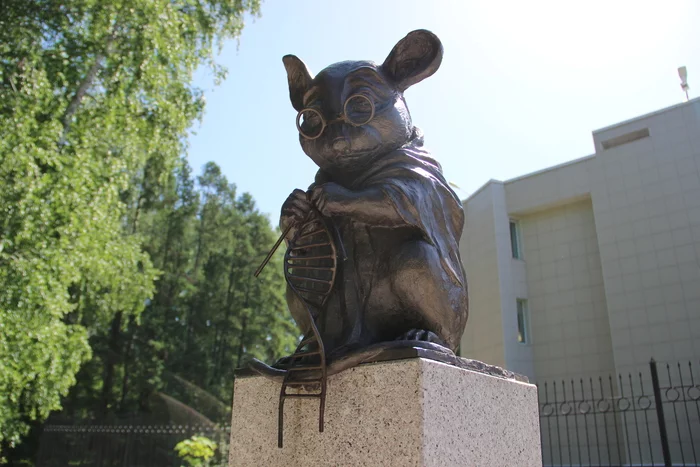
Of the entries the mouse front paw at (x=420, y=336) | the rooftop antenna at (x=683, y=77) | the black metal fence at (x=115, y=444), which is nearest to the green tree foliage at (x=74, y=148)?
the black metal fence at (x=115, y=444)

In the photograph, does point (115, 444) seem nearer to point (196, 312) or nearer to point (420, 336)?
point (196, 312)

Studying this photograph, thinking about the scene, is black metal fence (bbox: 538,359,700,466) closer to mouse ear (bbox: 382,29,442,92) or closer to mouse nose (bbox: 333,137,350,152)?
mouse ear (bbox: 382,29,442,92)

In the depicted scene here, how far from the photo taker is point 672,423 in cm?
1411

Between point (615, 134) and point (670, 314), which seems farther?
point (615, 134)

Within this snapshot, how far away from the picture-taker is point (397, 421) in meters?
2.32

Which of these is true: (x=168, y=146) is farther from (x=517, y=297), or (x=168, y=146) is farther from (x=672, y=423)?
(x=672, y=423)

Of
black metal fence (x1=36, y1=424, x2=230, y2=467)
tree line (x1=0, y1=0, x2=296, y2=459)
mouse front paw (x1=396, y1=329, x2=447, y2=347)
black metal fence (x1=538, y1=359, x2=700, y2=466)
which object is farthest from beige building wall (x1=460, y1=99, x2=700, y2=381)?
mouse front paw (x1=396, y1=329, x2=447, y2=347)

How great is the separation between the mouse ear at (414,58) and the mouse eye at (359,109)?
0.95 ft

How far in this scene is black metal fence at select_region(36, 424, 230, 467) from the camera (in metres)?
15.7

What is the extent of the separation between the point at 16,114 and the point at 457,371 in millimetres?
9928

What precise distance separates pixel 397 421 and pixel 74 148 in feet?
36.3

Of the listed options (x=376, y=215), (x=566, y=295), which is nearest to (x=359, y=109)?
(x=376, y=215)

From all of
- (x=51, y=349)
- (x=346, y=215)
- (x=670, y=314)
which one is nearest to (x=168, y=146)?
(x=51, y=349)

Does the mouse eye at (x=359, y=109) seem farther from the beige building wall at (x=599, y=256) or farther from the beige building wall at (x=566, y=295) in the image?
the beige building wall at (x=566, y=295)
